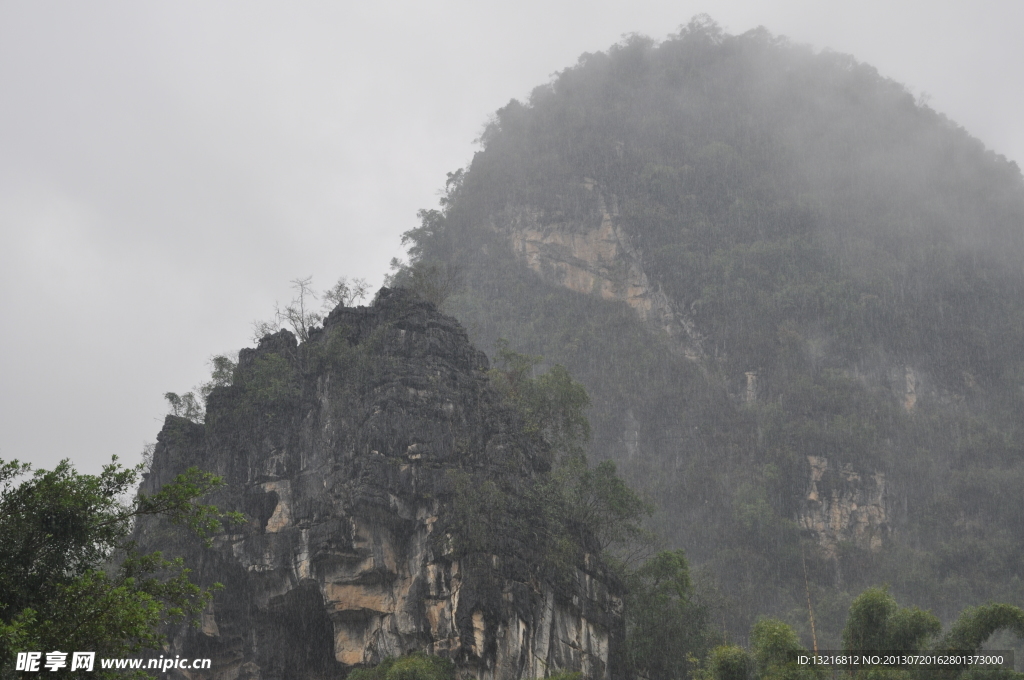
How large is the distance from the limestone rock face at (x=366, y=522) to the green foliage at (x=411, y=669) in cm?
34

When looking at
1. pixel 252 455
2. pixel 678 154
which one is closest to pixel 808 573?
pixel 252 455

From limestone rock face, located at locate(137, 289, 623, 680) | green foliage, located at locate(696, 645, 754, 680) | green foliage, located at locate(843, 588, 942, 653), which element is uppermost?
limestone rock face, located at locate(137, 289, 623, 680)

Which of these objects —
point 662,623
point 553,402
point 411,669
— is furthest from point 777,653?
point 553,402

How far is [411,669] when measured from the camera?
77.8ft

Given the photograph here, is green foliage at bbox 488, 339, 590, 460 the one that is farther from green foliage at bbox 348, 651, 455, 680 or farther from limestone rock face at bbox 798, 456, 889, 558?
limestone rock face at bbox 798, 456, 889, 558

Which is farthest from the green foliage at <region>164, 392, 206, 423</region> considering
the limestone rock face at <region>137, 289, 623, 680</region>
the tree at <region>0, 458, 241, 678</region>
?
the tree at <region>0, 458, 241, 678</region>

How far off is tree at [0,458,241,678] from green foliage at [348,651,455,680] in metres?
10.9

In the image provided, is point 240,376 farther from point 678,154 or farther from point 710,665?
point 678,154

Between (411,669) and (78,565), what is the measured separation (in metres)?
12.1

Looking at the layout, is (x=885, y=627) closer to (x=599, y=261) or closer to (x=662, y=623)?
(x=662, y=623)

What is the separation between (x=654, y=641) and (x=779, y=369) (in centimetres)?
2534

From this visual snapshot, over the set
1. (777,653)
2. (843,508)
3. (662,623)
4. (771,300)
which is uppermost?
(771,300)

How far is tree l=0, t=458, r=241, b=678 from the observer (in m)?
11.7

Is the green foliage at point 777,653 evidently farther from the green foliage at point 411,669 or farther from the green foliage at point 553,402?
the green foliage at point 553,402
